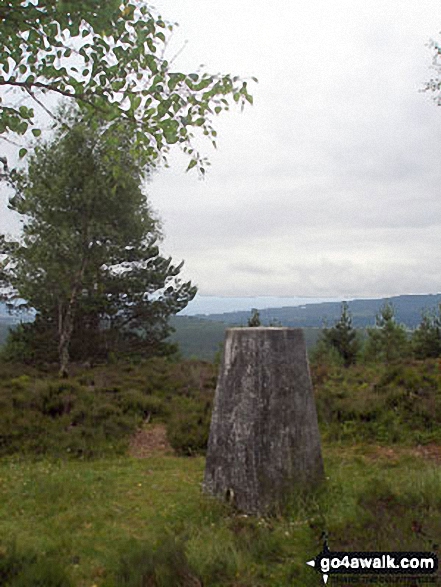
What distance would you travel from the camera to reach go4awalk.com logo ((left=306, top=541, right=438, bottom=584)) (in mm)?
3590

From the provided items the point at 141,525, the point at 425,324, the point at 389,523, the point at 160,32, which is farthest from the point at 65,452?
the point at 425,324

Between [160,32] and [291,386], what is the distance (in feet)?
15.8

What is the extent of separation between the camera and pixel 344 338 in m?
22.8

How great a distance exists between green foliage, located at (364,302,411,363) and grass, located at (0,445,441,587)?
46.3ft

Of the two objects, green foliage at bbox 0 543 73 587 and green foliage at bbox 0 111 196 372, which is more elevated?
green foliage at bbox 0 111 196 372

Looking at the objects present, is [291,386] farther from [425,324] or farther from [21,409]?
[425,324]

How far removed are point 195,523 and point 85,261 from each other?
15.5 meters

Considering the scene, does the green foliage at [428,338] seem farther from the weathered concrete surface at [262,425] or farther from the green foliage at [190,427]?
the weathered concrete surface at [262,425]

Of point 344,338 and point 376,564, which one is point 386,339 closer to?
point 344,338

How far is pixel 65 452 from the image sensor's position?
9.32 meters

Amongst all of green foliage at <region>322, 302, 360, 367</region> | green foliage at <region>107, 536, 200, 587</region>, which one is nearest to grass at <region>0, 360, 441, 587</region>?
green foliage at <region>107, 536, 200, 587</region>

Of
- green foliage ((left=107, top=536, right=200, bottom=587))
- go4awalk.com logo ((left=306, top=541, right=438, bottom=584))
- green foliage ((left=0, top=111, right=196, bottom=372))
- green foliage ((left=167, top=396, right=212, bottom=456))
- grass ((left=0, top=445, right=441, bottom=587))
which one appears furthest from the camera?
green foliage ((left=0, top=111, right=196, bottom=372))

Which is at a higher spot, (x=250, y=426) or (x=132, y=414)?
(x=250, y=426)

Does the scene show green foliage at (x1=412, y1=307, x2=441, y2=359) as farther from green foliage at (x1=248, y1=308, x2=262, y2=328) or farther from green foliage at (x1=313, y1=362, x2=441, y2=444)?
green foliage at (x1=313, y1=362, x2=441, y2=444)
